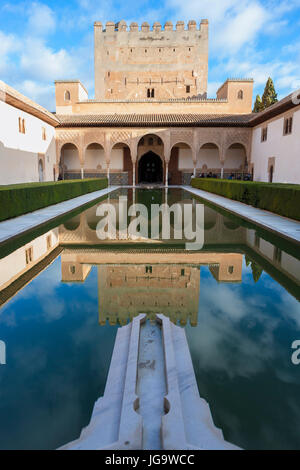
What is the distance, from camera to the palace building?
17.6 m

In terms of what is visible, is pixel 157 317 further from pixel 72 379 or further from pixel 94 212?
pixel 94 212

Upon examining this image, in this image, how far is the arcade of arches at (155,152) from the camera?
24.7 metres

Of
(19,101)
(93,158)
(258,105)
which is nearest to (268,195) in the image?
(19,101)

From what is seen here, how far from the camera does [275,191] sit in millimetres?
9156

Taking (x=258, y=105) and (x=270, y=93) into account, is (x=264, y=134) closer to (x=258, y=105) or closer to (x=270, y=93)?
(x=270, y=93)

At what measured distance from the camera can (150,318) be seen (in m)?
3.00

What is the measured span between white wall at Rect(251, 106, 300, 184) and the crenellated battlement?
1623 centimetres

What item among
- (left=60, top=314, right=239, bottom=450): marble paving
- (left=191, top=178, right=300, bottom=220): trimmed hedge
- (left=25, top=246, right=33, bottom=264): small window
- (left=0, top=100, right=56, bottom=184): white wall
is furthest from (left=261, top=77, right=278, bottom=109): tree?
(left=60, top=314, right=239, bottom=450): marble paving

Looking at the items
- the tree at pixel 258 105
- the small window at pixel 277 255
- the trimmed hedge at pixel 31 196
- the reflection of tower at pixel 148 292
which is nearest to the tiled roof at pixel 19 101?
the trimmed hedge at pixel 31 196

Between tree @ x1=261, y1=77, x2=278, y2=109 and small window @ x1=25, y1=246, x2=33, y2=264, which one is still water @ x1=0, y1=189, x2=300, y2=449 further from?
tree @ x1=261, y1=77, x2=278, y2=109

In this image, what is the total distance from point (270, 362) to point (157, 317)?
3.22 ft

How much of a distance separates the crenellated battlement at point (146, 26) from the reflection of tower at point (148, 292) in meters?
34.9

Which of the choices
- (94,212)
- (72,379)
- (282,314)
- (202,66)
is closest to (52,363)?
(72,379)

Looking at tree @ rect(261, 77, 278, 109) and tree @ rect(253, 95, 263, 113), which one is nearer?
tree @ rect(261, 77, 278, 109)
